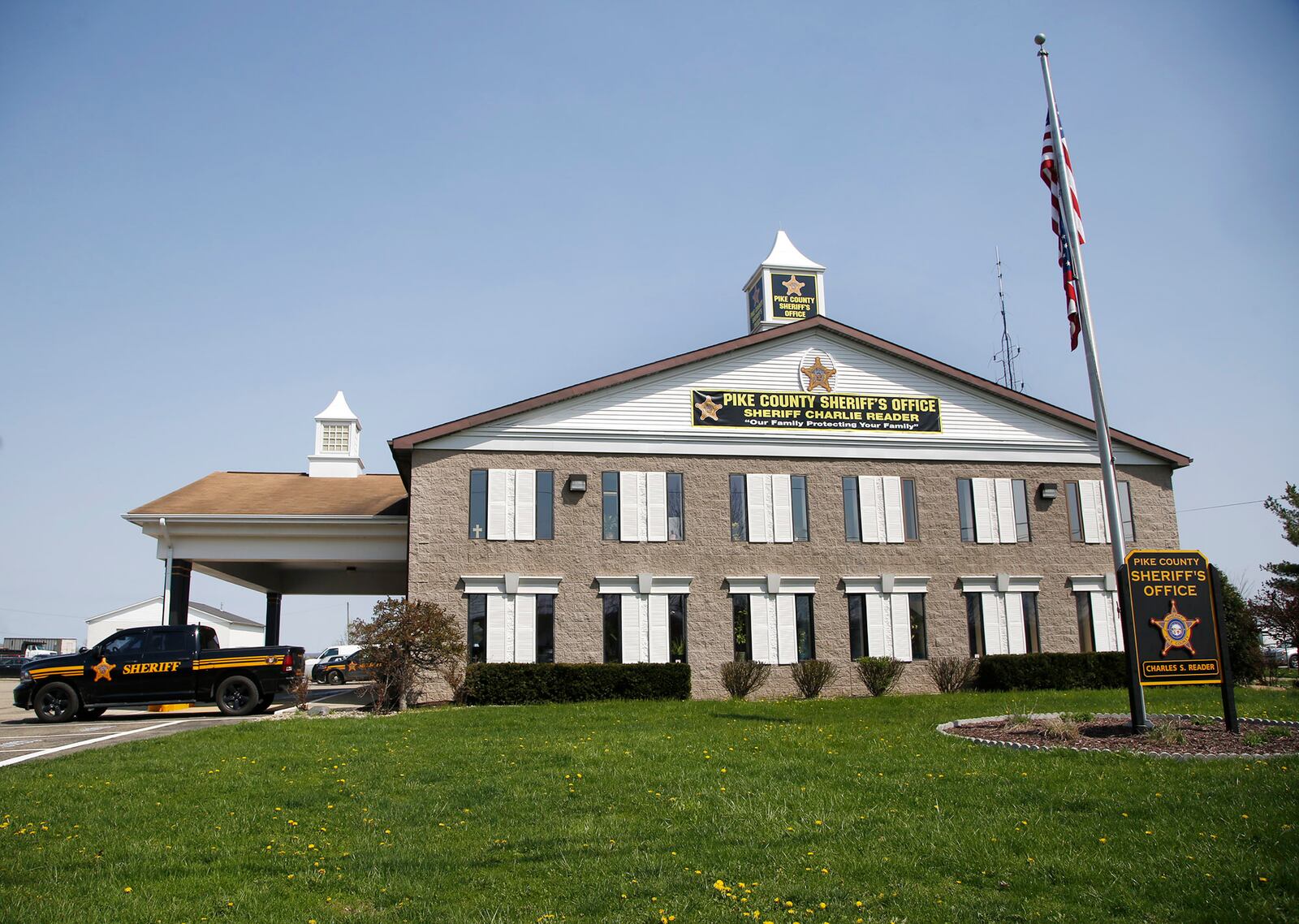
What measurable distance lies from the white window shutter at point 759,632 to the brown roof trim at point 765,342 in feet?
21.4

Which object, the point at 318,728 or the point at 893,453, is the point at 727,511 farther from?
the point at 318,728

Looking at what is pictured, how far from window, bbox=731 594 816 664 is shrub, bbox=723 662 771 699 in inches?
21.4

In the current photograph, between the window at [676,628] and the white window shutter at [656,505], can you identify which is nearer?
the window at [676,628]

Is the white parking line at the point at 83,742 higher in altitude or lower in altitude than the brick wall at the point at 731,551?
Answer: lower

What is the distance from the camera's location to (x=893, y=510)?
1092 inches

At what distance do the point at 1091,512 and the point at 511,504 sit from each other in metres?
16.3

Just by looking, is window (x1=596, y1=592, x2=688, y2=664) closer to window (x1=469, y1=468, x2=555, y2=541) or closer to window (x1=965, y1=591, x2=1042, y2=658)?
window (x1=469, y1=468, x2=555, y2=541)

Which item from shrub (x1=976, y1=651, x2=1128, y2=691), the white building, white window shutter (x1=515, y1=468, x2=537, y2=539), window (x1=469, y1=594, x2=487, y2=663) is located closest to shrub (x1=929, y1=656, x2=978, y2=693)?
shrub (x1=976, y1=651, x2=1128, y2=691)

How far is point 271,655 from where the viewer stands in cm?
2227

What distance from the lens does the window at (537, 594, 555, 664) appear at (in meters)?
25.4

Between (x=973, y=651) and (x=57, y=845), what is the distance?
2356 centimetres

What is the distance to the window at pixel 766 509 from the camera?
26938 mm

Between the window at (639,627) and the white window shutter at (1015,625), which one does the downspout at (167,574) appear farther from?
the white window shutter at (1015,625)

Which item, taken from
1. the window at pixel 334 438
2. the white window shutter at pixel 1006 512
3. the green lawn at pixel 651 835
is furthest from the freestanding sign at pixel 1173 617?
the window at pixel 334 438
